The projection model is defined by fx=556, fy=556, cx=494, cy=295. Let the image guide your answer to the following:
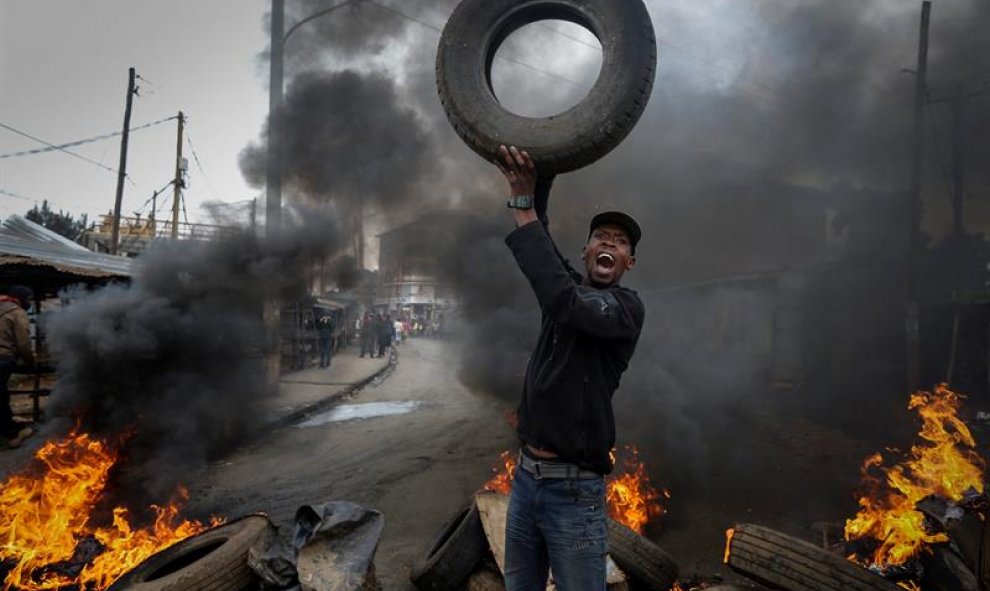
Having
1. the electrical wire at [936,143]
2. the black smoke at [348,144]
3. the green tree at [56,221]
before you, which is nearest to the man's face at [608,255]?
the black smoke at [348,144]

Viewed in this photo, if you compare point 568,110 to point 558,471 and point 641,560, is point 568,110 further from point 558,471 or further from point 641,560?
point 641,560

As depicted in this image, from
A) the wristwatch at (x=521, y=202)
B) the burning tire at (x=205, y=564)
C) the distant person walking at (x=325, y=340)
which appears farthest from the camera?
the distant person walking at (x=325, y=340)

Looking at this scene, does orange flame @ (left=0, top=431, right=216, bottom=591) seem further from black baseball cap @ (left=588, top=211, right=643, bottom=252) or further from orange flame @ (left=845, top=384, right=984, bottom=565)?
orange flame @ (left=845, top=384, right=984, bottom=565)

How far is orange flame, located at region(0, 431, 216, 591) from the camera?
379cm

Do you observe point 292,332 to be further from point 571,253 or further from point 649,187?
point 649,187

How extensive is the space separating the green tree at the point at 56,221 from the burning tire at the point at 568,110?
42740 millimetres

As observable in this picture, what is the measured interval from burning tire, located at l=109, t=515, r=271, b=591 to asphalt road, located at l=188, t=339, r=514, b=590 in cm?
28

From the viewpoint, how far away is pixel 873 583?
3.04 metres

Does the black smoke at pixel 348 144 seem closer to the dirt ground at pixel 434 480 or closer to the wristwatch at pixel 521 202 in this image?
the dirt ground at pixel 434 480

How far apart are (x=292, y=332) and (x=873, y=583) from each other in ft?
52.4

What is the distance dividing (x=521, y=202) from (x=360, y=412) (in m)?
9.43

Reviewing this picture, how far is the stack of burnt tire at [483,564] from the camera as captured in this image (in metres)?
3.41

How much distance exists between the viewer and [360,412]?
10.8 metres

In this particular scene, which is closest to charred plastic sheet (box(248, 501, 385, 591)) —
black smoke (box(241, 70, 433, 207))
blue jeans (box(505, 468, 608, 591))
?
blue jeans (box(505, 468, 608, 591))
